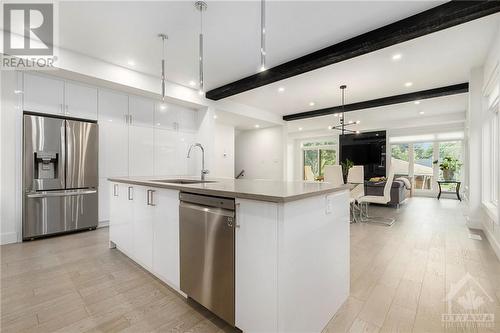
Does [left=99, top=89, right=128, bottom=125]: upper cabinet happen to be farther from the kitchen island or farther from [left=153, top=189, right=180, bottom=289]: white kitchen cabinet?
the kitchen island

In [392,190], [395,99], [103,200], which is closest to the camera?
[103,200]

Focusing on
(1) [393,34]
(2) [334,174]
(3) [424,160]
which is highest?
(1) [393,34]

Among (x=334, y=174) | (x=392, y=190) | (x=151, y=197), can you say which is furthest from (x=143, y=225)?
(x=392, y=190)

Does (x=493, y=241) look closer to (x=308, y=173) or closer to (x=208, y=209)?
(x=208, y=209)

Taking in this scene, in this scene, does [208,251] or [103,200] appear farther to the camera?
[103,200]

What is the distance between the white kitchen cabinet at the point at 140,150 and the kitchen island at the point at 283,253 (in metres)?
2.78

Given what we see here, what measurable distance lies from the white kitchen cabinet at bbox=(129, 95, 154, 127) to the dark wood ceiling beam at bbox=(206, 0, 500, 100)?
7.45 ft

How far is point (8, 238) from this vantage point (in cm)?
304

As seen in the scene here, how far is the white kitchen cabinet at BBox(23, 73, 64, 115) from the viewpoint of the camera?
3205mm

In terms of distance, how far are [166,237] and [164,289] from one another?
1.53ft

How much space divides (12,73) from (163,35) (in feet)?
7.20

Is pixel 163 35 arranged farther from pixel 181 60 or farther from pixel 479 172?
pixel 479 172

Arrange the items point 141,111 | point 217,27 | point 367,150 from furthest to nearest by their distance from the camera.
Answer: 1. point 367,150
2. point 141,111
3. point 217,27

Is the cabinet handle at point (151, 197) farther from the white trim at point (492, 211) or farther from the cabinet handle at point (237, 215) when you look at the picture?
the white trim at point (492, 211)
